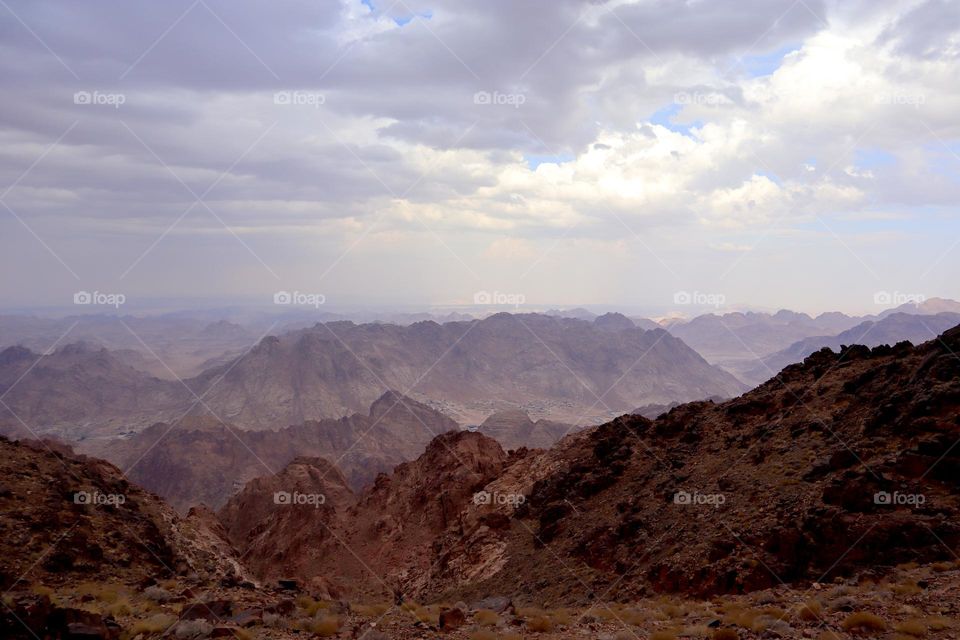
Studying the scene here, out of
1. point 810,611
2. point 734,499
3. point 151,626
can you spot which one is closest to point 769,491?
point 734,499

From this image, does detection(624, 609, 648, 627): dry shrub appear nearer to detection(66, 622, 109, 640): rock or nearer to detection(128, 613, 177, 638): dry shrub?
detection(128, 613, 177, 638): dry shrub

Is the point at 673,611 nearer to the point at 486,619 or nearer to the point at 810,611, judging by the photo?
the point at 810,611

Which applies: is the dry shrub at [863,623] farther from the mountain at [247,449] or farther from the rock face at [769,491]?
the mountain at [247,449]

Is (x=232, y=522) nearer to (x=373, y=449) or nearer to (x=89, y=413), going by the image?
(x=373, y=449)

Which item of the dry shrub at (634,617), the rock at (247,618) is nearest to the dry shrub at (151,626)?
the rock at (247,618)

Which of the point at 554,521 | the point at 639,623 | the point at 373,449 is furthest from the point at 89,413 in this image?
the point at 639,623
